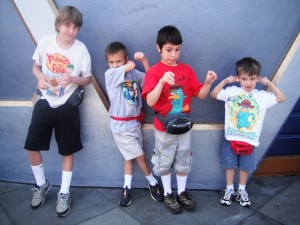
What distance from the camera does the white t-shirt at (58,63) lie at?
98.0 inches

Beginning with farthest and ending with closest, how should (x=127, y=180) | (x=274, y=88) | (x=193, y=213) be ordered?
(x=127, y=180), (x=193, y=213), (x=274, y=88)

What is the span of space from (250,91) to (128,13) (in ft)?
4.10

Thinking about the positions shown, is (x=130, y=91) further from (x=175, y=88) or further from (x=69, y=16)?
(x=69, y=16)

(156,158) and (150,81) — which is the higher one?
(150,81)

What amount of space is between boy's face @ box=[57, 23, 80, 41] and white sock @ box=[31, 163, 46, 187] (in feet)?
4.09

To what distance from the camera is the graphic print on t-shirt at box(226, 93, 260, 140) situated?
2.56 m

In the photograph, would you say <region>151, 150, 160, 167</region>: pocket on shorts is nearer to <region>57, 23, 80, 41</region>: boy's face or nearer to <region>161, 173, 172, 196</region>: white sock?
<region>161, 173, 172, 196</region>: white sock

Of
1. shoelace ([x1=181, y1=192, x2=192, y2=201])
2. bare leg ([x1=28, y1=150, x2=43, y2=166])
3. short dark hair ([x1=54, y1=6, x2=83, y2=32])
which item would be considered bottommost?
shoelace ([x1=181, y1=192, x2=192, y2=201])

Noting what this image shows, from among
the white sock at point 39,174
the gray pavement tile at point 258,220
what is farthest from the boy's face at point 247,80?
the white sock at point 39,174

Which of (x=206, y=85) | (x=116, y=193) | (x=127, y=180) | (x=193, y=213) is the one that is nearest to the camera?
(x=206, y=85)

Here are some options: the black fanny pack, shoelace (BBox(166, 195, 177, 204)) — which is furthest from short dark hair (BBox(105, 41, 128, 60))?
shoelace (BBox(166, 195, 177, 204))

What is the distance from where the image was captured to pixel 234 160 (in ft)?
9.00

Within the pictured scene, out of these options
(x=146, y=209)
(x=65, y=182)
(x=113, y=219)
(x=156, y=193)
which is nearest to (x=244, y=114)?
(x=156, y=193)

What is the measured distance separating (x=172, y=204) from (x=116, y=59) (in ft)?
4.55
